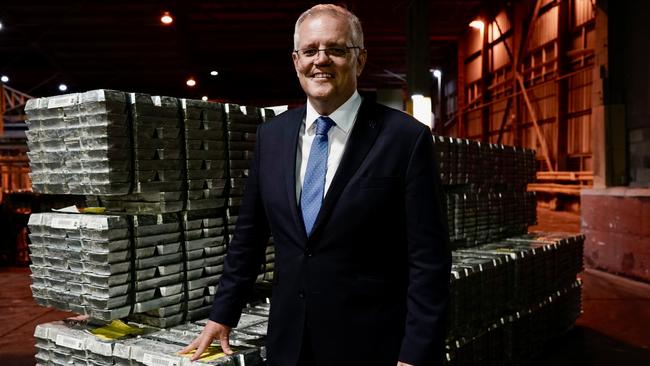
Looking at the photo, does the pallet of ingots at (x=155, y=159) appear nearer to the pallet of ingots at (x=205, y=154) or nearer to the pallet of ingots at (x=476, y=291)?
the pallet of ingots at (x=205, y=154)

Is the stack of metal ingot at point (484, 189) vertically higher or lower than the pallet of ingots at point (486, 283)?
higher

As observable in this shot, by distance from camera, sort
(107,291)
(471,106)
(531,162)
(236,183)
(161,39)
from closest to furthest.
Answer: (107,291)
(236,183)
(531,162)
(161,39)
(471,106)

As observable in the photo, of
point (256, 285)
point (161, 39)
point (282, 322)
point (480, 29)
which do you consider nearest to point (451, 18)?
point (480, 29)

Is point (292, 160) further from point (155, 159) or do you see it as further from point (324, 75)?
point (155, 159)

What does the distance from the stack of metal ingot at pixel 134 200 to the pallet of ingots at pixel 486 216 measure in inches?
131

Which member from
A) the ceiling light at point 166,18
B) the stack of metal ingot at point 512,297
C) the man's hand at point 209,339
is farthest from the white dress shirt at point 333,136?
the ceiling light at point 166,18

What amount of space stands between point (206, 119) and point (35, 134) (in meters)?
1.04

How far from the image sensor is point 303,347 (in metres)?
2.38

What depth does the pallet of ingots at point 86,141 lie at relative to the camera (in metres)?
2.96

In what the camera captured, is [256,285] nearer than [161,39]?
Yes

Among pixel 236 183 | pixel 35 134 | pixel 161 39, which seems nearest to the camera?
pixel 35 134

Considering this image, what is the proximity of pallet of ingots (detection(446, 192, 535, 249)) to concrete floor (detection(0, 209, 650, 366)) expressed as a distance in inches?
60.4

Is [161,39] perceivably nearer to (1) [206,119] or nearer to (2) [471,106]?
(2) [471,106]

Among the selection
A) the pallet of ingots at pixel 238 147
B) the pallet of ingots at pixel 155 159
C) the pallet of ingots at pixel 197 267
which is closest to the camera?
the pallet of ingots at pixel 155 159
